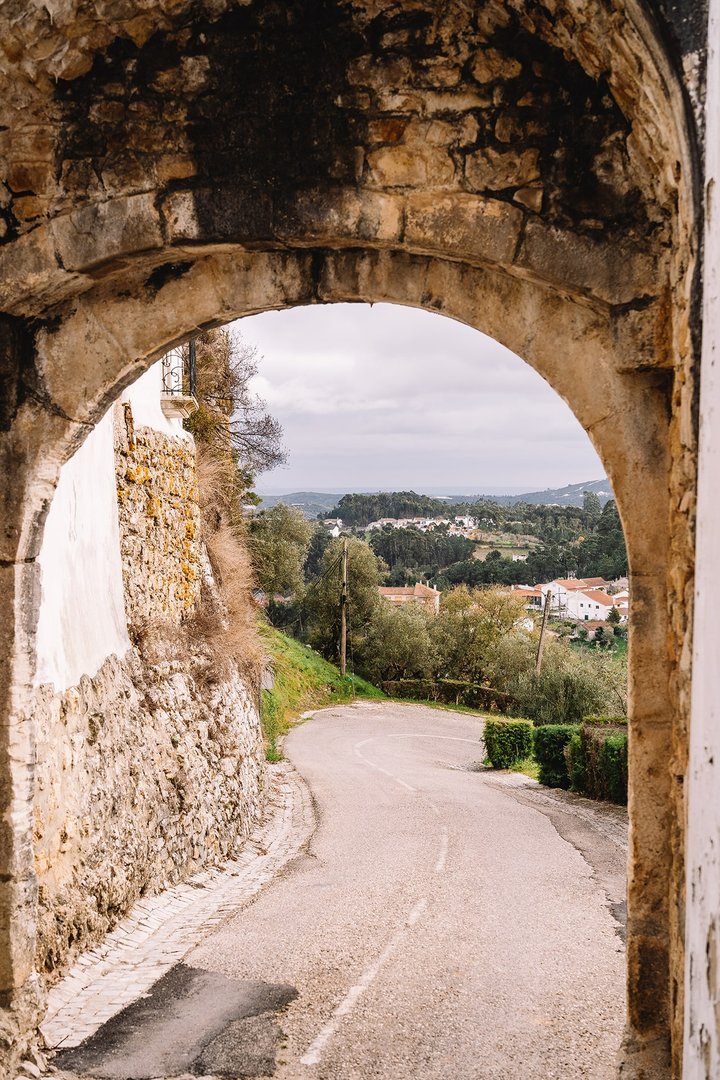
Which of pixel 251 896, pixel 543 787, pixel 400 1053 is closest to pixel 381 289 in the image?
pixel 400 1053

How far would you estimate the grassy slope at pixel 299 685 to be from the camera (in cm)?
2389

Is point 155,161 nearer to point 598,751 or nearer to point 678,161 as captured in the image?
point 678,161

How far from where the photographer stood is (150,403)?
10.3 meters

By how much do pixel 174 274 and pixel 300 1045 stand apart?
13.4 ft

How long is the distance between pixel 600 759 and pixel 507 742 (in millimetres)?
4667

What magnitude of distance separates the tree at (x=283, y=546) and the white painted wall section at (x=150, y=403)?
20046 millimetres

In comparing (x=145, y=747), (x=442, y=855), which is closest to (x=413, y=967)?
(x=145, y=747)

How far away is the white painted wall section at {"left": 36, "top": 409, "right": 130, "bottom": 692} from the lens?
255 inches

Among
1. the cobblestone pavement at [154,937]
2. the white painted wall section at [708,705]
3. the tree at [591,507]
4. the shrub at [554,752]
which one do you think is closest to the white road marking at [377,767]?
the shrub at [554,752]

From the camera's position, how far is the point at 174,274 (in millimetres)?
4215

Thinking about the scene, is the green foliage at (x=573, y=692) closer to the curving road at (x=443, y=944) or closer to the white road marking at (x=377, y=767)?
the white road marking at (x=377, y=767)

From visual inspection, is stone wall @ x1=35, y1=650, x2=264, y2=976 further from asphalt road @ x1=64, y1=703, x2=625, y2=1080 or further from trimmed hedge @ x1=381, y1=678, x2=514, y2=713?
trimmed hedge @ x1=381, y1=678, x2=514, y2=713

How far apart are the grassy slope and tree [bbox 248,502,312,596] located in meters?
2.48

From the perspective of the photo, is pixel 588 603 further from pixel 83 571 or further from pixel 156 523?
pixel 83 571
